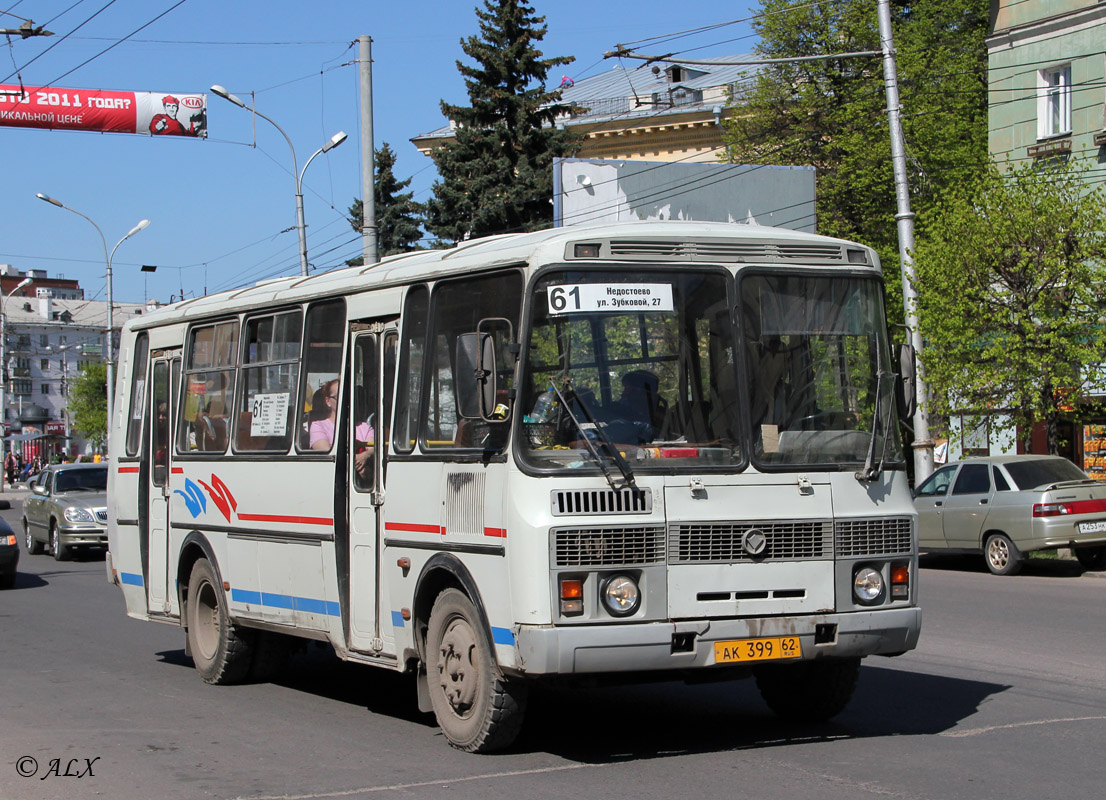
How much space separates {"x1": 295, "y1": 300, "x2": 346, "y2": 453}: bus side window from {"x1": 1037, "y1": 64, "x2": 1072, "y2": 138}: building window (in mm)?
27063

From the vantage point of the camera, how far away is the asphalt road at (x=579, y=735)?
23.1 ft

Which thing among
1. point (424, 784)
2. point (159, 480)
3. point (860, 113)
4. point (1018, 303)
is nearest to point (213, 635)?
point (159, 480)

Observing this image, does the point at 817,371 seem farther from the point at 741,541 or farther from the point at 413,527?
the point at 413,527

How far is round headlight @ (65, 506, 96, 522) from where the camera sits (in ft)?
83.2

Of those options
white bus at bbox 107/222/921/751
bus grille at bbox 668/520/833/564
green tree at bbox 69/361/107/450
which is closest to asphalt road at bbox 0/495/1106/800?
white bus at bbox 107/222/921/751

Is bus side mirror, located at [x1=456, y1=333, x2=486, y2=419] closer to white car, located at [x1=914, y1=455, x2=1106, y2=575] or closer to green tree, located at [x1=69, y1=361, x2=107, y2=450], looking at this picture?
white car, located at [x1=914, y1=455, x2=1106, y2=575]

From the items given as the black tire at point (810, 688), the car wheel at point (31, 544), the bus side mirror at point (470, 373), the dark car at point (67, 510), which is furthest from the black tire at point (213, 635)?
the car wheel at point (31, 544)

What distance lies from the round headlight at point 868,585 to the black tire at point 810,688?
2.21 ft

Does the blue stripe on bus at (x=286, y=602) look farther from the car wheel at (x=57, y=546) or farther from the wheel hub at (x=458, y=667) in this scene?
the car wheel at (x=57, y=546)

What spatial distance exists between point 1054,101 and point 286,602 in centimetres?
2833

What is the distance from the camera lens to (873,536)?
25.6ft

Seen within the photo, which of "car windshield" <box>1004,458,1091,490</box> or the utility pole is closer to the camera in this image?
"car windshield" <box>1004,458,1091,490</box>

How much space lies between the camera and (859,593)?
7.71 metres

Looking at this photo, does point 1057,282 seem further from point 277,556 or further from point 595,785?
point 595,785
